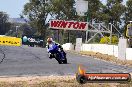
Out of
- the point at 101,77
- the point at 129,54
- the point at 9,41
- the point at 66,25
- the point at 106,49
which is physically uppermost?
the point at 66,25

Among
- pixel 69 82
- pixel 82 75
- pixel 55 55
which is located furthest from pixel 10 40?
pixel 82 75

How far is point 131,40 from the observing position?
153 feet

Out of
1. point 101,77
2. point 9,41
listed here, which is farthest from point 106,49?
point 101,77

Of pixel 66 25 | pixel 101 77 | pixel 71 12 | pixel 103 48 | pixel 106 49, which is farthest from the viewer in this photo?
pixel 71 12

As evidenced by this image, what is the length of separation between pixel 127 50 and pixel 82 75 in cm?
2626

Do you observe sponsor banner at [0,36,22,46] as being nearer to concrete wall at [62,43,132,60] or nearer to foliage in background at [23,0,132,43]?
concrete wall at [62,43,132,60]

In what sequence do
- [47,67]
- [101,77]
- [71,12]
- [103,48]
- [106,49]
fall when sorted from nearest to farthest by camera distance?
[101,77]
[47,67]
[106,49]
[103,48]
[71,12]

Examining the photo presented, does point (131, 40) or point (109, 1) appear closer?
point (131, 40)

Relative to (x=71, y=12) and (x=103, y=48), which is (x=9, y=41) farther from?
(x=71, y=12)

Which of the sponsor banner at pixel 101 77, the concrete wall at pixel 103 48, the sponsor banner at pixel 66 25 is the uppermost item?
the sponsor banner at pixel 66 25

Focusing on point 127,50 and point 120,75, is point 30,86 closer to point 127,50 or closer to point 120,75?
point 120,75

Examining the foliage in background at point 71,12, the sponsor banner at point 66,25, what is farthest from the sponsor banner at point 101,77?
the foliage in background at point 71,12

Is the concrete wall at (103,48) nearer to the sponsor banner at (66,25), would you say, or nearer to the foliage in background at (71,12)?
the sponsor banner at (66,25)

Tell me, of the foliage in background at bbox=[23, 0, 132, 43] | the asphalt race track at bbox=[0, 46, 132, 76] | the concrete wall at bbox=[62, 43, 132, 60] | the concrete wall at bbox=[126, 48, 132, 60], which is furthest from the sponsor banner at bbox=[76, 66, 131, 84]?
the foliage in background at bbox=[23, 0, 132, 43]
